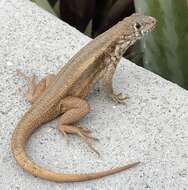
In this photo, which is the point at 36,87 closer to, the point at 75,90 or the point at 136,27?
the point at 75,90

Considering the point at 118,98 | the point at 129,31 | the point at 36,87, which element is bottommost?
the point at 36,87

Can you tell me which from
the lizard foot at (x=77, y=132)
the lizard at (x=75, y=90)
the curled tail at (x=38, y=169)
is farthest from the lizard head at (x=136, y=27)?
the curled tail at (x=38, y=169)

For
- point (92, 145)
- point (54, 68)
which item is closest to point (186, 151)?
point (92, 145)

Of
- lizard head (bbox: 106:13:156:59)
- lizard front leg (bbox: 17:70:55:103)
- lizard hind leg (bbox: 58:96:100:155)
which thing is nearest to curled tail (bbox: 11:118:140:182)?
lizard hind leg (bbox: 58:96:100:155)

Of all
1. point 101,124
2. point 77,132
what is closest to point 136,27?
point 101,124

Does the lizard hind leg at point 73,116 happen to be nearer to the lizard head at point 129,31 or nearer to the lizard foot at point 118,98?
the lizard foot at point 118,98

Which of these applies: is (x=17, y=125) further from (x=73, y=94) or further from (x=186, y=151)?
(x=186, y=151)

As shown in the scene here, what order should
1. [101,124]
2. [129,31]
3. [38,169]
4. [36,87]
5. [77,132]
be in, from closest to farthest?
[38,169] → [77,132] → [101,124] → [36,87] → [129,31]
